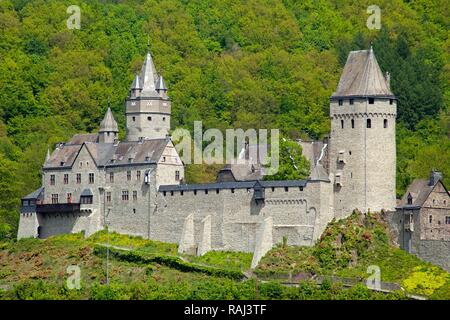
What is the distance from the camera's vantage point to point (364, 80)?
117250 millimetres

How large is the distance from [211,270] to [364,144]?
10.8m

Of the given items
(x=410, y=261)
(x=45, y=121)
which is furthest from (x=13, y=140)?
(x=410, y=261)

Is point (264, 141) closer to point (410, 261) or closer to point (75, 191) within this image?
point (75, 191)

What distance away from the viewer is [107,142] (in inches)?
5025

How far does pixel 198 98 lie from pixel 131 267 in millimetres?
52728

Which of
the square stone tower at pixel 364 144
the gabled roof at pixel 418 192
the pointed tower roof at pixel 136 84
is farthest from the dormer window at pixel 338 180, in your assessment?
the pointed tower roof at pixel 136 84

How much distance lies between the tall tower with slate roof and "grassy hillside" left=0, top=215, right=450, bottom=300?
25.9 ft

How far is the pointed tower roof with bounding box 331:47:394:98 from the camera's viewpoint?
384 feet

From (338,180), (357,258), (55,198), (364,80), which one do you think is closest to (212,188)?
(338,180)

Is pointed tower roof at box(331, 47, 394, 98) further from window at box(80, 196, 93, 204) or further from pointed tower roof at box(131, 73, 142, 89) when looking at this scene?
window at box(80, 196, 93, 204)

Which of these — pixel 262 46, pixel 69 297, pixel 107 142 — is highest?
pixel 262 46

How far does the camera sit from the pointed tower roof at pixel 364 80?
4614 inches
